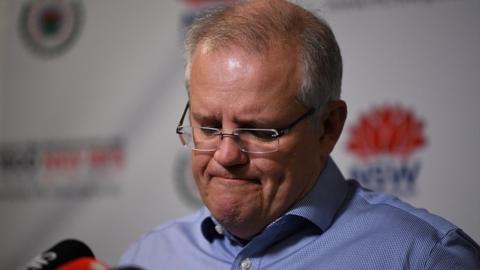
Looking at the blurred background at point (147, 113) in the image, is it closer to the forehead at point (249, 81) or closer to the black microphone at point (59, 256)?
the forehead at point (249, 81)

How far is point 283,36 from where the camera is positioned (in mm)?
1045

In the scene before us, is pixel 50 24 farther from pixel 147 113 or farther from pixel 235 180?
pixel 235 180

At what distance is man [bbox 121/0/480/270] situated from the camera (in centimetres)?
101

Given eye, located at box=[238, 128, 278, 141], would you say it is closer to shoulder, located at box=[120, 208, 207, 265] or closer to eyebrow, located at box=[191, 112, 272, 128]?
eyebrow, located at box=[191, 112, 272, 128]

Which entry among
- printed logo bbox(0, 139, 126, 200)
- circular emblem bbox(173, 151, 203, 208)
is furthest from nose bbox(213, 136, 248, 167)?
printed logo bbox(0, 139, 126, 200)

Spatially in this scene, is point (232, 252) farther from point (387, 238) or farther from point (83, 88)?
point (83, 88)

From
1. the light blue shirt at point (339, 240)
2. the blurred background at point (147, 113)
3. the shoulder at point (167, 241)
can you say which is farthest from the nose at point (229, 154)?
the blurred background at point (147, 113)

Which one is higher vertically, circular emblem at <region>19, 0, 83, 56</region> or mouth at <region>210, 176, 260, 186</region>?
circular emblem at <region>19, 0, 83, 56</region>

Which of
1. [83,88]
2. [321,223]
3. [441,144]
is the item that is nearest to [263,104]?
[321,223]

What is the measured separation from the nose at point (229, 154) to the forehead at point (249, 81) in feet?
0.17

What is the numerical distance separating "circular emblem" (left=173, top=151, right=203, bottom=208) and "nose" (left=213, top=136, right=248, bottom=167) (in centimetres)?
102

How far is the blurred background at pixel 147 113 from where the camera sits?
67.4 inches

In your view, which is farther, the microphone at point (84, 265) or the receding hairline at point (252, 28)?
the receding hairline at point (252, 28)

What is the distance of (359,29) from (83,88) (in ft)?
3.38
